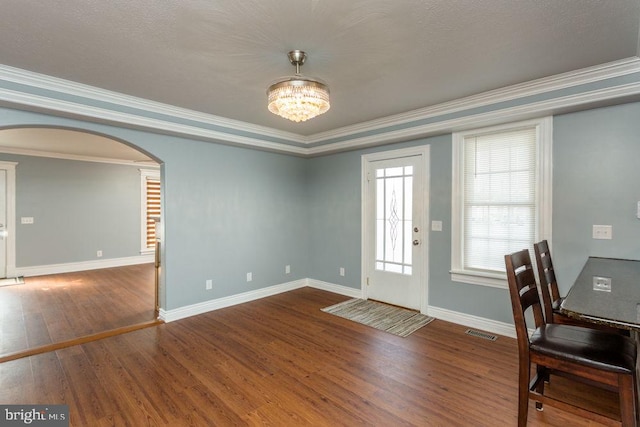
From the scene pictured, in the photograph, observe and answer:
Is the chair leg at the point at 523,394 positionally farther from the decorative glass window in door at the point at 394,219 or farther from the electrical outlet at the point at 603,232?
the decorative glass window in door at the point at 394,219

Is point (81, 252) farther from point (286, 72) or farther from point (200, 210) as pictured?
point (286, 72)

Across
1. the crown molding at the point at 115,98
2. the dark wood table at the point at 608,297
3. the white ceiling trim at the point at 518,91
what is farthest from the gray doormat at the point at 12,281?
the dark wood table at the point at 608,297

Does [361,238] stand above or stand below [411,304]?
above

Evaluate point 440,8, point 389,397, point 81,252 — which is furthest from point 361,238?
point 81,252

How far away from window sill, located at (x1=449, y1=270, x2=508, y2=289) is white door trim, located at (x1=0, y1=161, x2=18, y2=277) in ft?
25.1

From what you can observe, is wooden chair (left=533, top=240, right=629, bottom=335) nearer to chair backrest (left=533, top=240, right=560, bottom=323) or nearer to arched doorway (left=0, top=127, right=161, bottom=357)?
chair backrest (left=533, top=240, right=560, bottom=323)

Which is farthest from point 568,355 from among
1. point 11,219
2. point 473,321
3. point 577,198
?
point 11,219

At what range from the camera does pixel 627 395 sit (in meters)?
1.51

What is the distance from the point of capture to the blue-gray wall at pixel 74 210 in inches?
240

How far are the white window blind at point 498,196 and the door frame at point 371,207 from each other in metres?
0.45

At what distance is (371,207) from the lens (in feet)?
15.0

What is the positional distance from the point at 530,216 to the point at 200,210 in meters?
3.76

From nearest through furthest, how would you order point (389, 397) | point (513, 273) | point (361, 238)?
point (513, 273) → point (389, 397) → point (361, 238)

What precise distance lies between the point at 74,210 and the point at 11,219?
96 centimetres
